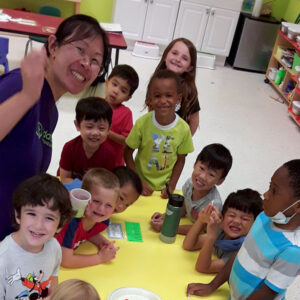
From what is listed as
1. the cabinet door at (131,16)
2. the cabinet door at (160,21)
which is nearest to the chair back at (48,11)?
the cabinet door at (131,16)

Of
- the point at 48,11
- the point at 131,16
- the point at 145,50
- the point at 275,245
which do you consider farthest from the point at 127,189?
the point at 131,16

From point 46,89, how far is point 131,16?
5.52m

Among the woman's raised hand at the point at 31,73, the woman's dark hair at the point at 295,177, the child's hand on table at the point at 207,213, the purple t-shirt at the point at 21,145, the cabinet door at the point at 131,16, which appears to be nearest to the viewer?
the woman's raised hand at the point at 31,73

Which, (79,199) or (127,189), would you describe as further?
(127,189)

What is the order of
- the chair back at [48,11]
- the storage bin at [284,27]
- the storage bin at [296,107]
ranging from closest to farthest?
the storage bin at [296,107], the chair back at [48,11], the storage bin at [284,27]

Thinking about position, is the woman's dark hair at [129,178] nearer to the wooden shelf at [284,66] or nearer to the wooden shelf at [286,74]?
the wooden shelf at [286,74]

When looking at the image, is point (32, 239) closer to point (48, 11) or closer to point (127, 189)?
point (127, 189)

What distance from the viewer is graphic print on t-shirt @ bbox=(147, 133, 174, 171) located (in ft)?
7.60

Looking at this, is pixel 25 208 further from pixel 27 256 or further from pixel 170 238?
pixel 170 238

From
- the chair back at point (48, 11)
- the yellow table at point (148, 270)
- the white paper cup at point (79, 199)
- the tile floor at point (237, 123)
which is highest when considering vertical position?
the chair back at point (48, 11)

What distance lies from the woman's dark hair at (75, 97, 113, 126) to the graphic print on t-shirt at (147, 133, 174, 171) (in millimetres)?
313

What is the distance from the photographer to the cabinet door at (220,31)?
6633mm

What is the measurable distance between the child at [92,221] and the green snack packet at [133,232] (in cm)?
16

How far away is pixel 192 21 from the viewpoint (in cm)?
665
